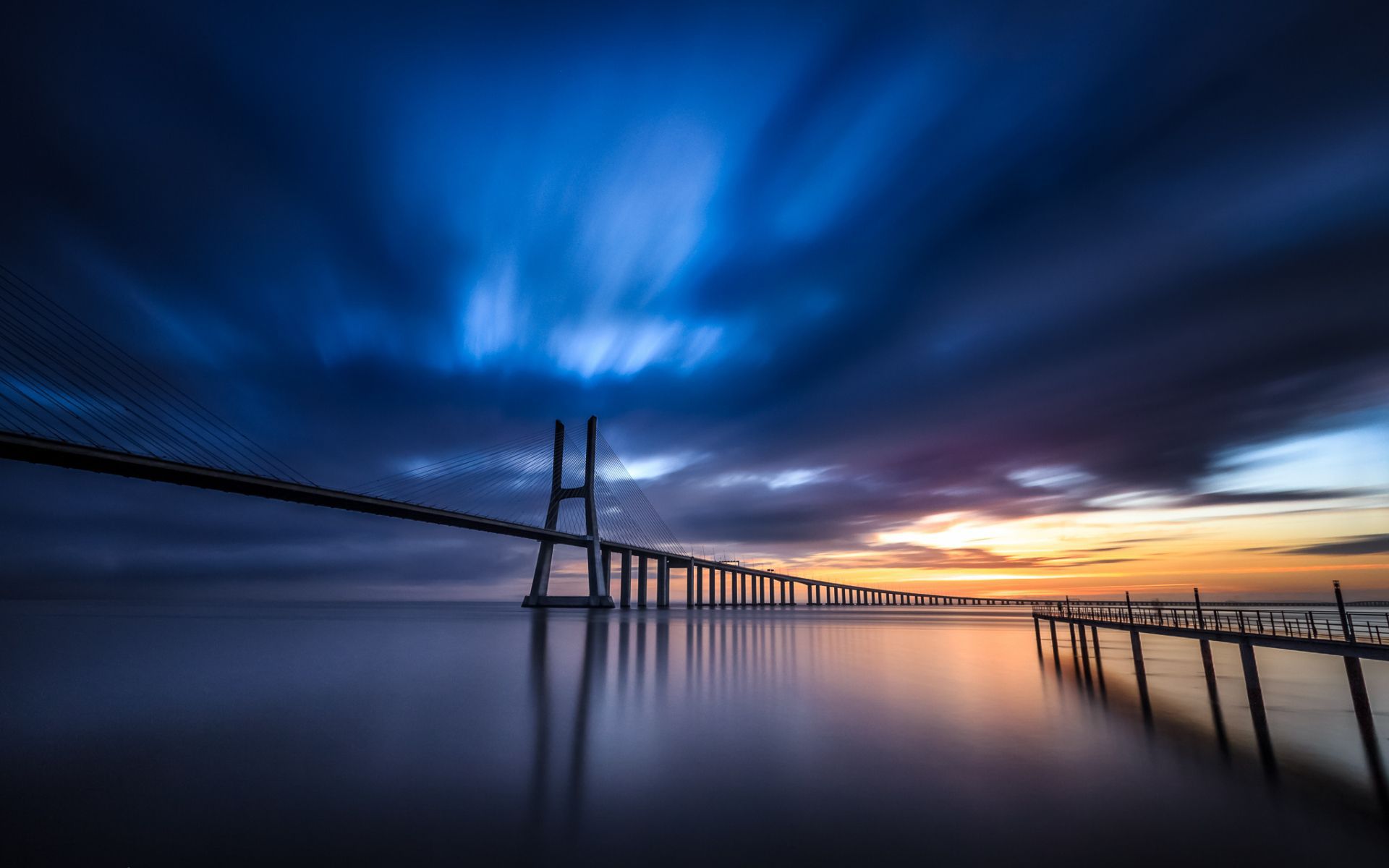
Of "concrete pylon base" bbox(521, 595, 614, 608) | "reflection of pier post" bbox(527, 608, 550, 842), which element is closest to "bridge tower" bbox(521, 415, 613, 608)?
"concrete pylon base" bbox(521, 595, 614, 608)

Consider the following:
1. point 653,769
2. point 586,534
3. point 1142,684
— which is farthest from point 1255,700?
point 586,534

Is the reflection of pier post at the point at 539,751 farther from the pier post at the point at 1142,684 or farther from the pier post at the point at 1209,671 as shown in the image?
the pier post at the point at 1209,671

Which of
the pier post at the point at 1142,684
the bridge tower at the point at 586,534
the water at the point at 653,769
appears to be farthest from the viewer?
the bridge tower at the point at 586,534

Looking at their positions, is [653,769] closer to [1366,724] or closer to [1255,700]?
[1255,700]

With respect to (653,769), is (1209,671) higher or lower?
lower

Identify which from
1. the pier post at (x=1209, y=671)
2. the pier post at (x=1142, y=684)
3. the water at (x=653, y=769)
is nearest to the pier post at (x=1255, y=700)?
the water at (x=653, y=769)

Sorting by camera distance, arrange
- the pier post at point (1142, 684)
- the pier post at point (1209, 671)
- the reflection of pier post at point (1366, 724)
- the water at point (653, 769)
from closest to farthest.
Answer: the water at point (653, 769)
the reflection of pier post at point (1366, 724)
the pier post at point (1142, 684)
the pier post at point (1209, 671)

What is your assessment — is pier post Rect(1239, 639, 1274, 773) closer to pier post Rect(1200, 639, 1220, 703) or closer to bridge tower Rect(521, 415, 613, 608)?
pier post Rect(1200, 639, 1220, 703)

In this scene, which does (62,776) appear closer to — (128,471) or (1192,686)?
(128,471)

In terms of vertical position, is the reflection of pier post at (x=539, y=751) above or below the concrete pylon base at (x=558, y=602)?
above
